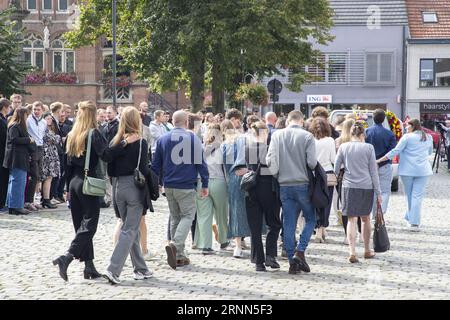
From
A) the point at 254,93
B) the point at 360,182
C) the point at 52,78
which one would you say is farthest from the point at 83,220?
the point at 52,78

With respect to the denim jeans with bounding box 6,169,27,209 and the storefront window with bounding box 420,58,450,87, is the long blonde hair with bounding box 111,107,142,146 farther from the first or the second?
the storefront window with bounding box 420,58,450,87

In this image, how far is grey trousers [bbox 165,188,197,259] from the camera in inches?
419

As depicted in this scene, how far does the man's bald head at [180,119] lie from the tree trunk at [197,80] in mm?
22621

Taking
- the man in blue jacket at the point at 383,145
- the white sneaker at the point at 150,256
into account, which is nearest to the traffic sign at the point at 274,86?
the man in blue jacket at the point at 383,145

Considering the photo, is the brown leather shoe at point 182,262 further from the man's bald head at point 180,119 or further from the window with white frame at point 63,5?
the window with white frame at point 63,5

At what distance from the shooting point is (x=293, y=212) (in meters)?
10.6

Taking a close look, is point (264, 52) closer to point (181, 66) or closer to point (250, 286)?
point (181, 66)

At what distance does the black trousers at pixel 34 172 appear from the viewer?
53.3ft

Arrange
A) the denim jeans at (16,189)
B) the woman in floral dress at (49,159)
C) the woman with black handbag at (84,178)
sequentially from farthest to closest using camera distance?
1. the woman in floral dress at (49,159)
2. the denim jeans at (16,189)
3. the woman with black handbag at (84,178)

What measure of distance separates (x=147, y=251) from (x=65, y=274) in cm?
200

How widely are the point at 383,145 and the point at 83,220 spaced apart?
21.1 ft

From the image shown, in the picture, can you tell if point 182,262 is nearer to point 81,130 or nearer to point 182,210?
→ point 182,210

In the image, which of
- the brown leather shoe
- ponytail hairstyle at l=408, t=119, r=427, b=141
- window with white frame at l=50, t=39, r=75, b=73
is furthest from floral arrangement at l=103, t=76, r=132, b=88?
the brown leather shoe
